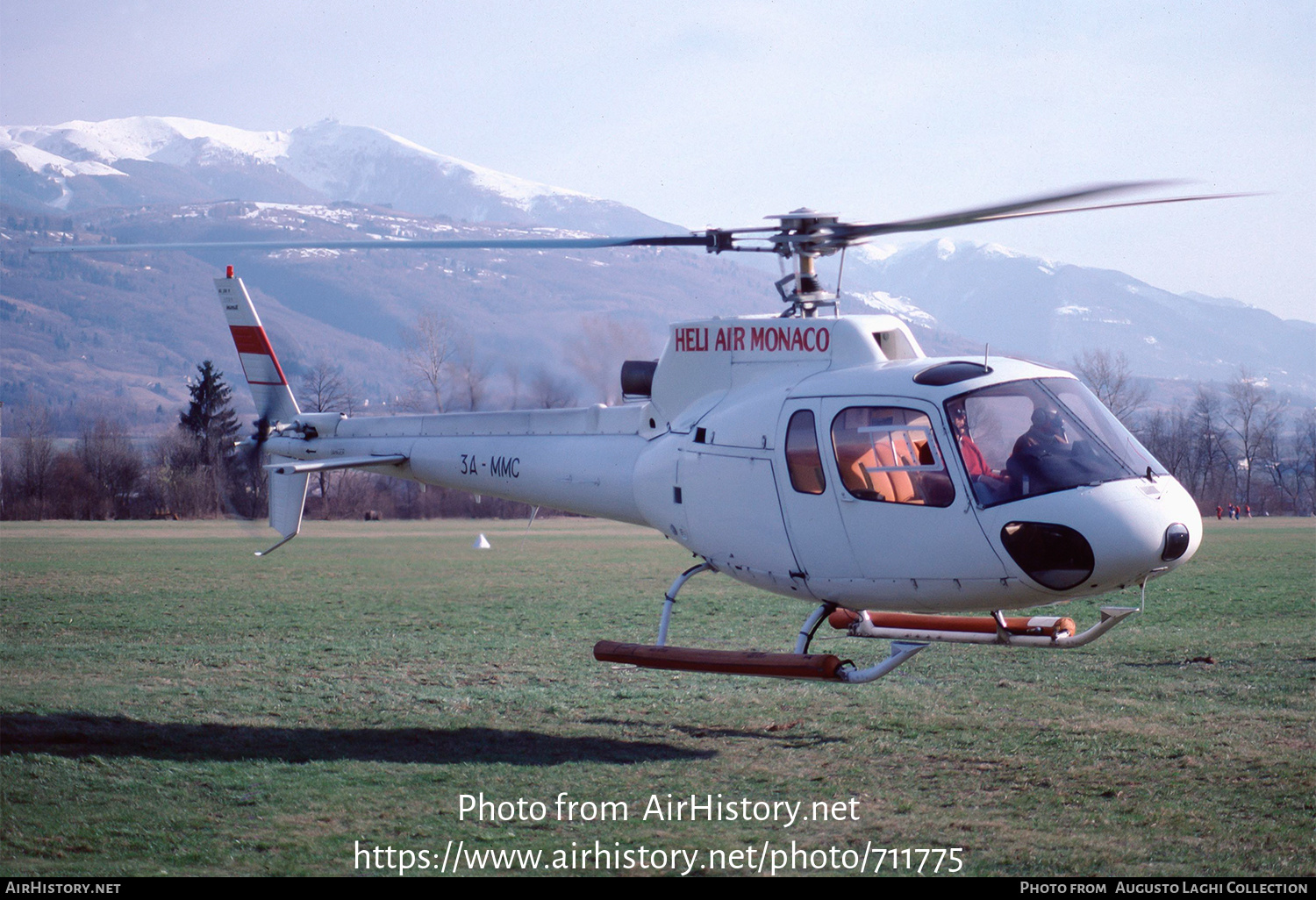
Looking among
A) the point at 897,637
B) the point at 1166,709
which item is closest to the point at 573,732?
the point at 897,637

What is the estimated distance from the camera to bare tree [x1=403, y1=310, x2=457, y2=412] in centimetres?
4509

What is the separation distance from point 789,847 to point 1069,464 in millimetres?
3513

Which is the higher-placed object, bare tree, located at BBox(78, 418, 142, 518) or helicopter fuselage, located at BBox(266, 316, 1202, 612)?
helicopter fuselage, located at BBox(266, 316, 1202, 612)

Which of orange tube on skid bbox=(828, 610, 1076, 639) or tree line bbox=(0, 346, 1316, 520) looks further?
tree line bbox=(0, 346, 1316, 520)

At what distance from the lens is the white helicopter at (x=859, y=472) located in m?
8.41

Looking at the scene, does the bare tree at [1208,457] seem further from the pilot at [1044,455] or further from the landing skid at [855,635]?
the pilot at [1044,455]

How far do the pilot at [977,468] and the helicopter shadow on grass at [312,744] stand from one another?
12.1ft

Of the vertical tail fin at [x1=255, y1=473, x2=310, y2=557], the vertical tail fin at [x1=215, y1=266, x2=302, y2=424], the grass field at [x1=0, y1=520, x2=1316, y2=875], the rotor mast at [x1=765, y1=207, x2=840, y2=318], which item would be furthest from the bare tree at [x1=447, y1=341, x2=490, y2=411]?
the rotor mast at [x1=765, y1=207, x2=840, y2=318]

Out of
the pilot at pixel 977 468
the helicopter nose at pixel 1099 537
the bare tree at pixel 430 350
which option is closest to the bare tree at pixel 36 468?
the bare tree at pixel 430 350

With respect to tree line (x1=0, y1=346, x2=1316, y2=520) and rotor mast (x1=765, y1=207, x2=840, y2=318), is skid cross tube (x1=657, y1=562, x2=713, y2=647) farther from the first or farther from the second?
tree line (x1=0, y1=346, x2=1316, y2=520)

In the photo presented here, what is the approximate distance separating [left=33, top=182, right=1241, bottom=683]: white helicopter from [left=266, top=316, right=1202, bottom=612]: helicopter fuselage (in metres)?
0.02

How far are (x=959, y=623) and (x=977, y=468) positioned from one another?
2957mm

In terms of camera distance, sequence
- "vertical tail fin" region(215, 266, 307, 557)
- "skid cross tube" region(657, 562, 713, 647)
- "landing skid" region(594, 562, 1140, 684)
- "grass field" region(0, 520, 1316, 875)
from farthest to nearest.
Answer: "vertical tail fin" region(215, 266, 307, 557), "skid cross tube" region(657, 562, 713, 647), "landing skid" region(594, 562, 1140, 684), "grass field" region(0, 520, 1316, 875)

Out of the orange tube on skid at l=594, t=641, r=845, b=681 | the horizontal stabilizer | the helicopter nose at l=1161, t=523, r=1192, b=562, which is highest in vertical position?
the helicopter nose at l=1161, t=523, r=1192, b=562
